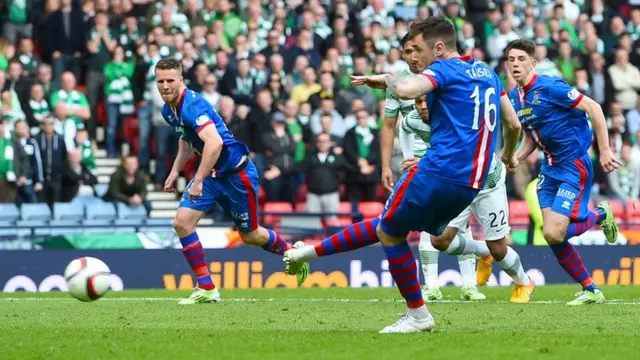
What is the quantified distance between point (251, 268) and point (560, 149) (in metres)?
7.48

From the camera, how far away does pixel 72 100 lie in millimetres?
22016

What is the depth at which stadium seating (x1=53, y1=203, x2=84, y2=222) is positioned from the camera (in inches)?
820

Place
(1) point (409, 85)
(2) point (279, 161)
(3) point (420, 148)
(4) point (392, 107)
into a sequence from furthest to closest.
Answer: (2) point (279, 161) → (3) point (420, 148) → (4) point (392, 107) → (1) point (409, 85)

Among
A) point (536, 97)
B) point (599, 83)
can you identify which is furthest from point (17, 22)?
point (536, 97)

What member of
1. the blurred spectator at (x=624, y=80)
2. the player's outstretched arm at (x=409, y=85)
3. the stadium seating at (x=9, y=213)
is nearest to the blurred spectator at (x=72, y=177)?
the stadium seating at (x=9, y=213)

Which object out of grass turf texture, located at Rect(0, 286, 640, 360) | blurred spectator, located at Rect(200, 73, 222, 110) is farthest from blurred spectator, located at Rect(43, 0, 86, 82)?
grass turf texture, located at Rect(0, 286, 640, 360)

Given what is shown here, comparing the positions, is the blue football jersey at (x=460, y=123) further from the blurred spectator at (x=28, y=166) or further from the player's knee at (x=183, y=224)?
the blurred spectator at (x=28, y=166)

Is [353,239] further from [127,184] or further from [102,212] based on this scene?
[127,184]

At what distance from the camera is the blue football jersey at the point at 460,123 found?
971 centimetres

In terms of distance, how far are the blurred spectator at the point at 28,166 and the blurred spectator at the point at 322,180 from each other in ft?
14.8

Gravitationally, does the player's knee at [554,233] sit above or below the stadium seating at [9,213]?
above

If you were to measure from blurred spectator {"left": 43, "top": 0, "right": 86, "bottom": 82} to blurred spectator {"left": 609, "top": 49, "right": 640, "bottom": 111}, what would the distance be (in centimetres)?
1057

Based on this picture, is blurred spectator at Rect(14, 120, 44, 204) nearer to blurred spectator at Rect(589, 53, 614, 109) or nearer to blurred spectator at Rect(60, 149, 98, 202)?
blurred spectator at Rect(60, 149, 98, 202)

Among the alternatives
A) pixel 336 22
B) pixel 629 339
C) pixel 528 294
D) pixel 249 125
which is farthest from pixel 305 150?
pixel 629 339
